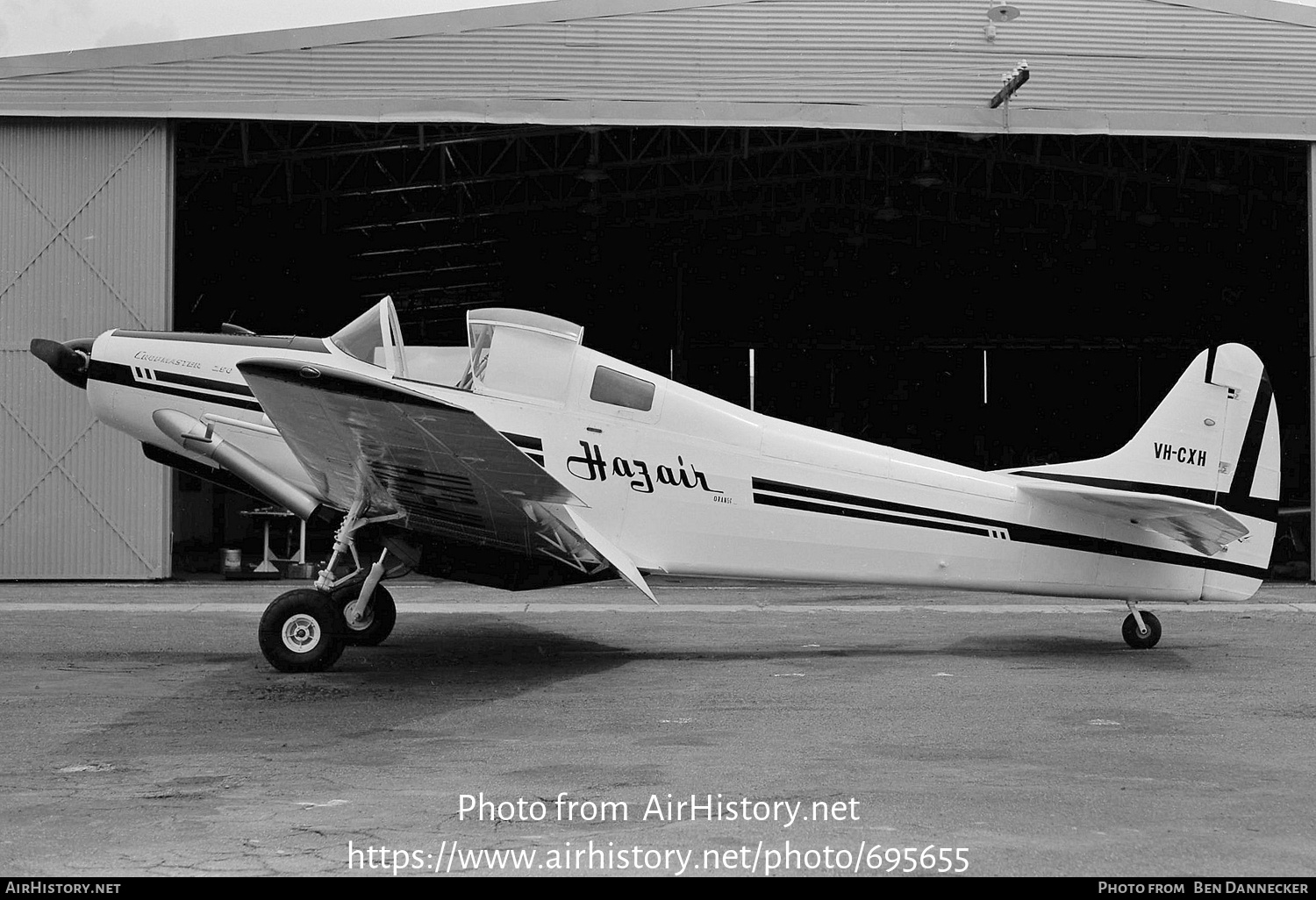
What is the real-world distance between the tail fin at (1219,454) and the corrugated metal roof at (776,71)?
7581 mm

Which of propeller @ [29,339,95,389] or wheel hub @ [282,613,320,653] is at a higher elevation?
propeller @ [29,339,95,389]

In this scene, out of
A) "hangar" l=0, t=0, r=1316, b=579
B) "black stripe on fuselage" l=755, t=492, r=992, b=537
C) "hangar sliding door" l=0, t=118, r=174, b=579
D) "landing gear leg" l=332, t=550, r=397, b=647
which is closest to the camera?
"black stripe on fuselage" l=755, t=492, r=992, b=537

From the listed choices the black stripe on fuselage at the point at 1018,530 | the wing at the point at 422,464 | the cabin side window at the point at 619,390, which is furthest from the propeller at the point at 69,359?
the black stripe on fuselage at the point at 1018,530

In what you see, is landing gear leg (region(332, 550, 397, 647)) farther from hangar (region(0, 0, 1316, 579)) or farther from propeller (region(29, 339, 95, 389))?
hangar (region(0, 0, 1316, 579))

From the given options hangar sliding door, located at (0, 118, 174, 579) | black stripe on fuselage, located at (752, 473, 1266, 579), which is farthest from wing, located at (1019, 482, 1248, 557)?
hangar sliding door, located at (0, 118, 174, 579)

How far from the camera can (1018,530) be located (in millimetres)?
8477

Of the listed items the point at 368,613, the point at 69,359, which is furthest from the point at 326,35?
the point at 368,613

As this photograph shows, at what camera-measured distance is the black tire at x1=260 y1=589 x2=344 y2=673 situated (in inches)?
297

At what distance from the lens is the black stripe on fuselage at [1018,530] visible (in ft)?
27.1

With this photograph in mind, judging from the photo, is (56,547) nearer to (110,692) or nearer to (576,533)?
(110,692)

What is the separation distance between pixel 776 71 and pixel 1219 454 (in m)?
9.04

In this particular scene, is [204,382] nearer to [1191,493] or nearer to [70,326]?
[1191,493]

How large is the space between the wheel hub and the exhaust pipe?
1011 millimetres
